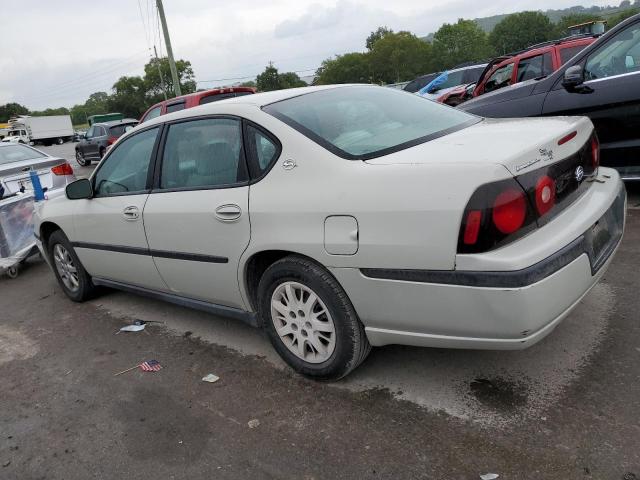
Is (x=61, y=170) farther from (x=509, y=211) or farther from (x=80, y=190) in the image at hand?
(x=509, y=211)

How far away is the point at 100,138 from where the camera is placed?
60.2 ft

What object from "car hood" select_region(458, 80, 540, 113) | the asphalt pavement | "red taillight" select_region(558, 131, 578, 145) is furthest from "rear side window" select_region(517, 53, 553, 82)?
"red taillight" select_region(558, 131, 578, 145)

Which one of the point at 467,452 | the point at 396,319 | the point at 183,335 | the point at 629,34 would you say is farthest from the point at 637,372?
the point at 629,34

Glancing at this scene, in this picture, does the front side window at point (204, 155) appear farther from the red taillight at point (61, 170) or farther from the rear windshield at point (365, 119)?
the red taillight at point (61, 170)

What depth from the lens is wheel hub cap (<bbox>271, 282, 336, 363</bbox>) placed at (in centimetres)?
280

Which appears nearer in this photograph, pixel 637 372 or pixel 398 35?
pixel 637 372

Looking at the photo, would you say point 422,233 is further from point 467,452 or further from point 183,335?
point 183,335

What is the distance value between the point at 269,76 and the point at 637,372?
3065 inches

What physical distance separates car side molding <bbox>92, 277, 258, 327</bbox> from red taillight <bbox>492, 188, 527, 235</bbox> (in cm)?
160

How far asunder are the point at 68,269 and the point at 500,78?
7.53m

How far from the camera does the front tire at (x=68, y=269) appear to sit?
469cm

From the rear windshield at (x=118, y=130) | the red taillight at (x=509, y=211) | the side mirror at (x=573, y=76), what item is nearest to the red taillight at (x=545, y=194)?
the red taillight at (x=509, y=211)

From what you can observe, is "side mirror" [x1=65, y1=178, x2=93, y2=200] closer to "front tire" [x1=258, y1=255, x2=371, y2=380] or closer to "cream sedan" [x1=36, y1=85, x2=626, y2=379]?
"cream sedan" [x1=36, y1=85, x2=626, y2=379]

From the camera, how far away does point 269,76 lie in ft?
250
